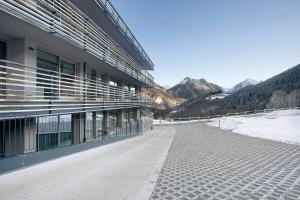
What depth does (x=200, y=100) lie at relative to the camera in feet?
328

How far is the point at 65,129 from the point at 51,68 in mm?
3455

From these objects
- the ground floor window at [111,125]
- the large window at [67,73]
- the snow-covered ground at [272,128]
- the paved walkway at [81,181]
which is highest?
the large window at [67,73]

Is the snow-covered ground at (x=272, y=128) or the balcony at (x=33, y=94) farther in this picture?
the snow-covered ground at (x=272, y=128)

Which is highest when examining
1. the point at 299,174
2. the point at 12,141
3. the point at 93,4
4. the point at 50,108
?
the point at 93,4

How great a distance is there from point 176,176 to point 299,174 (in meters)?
4.26

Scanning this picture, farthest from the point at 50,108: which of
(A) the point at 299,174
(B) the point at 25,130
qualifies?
(A) the point at 299,174

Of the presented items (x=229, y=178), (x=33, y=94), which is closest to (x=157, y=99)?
(x=33, y=94)

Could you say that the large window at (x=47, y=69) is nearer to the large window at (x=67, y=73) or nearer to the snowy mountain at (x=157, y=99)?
the large window at (x=67, y=73)

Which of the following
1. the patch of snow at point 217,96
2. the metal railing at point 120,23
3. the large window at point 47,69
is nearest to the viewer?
the large window at point 47,69

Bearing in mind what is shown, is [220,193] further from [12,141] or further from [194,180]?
[12,141]

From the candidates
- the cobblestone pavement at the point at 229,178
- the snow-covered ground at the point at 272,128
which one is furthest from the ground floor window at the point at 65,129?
the snow-covered ground at the point at 272,128

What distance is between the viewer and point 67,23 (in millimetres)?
11781

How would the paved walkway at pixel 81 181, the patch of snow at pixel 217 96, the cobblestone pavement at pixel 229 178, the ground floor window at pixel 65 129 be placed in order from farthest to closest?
the patch of snow at pixel 217 96
the ground floor window at pixel 65 129
the cobblestone pavement at pixel 229 178
the paved walkway at pixel 81 181

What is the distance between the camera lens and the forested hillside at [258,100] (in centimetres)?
8575
